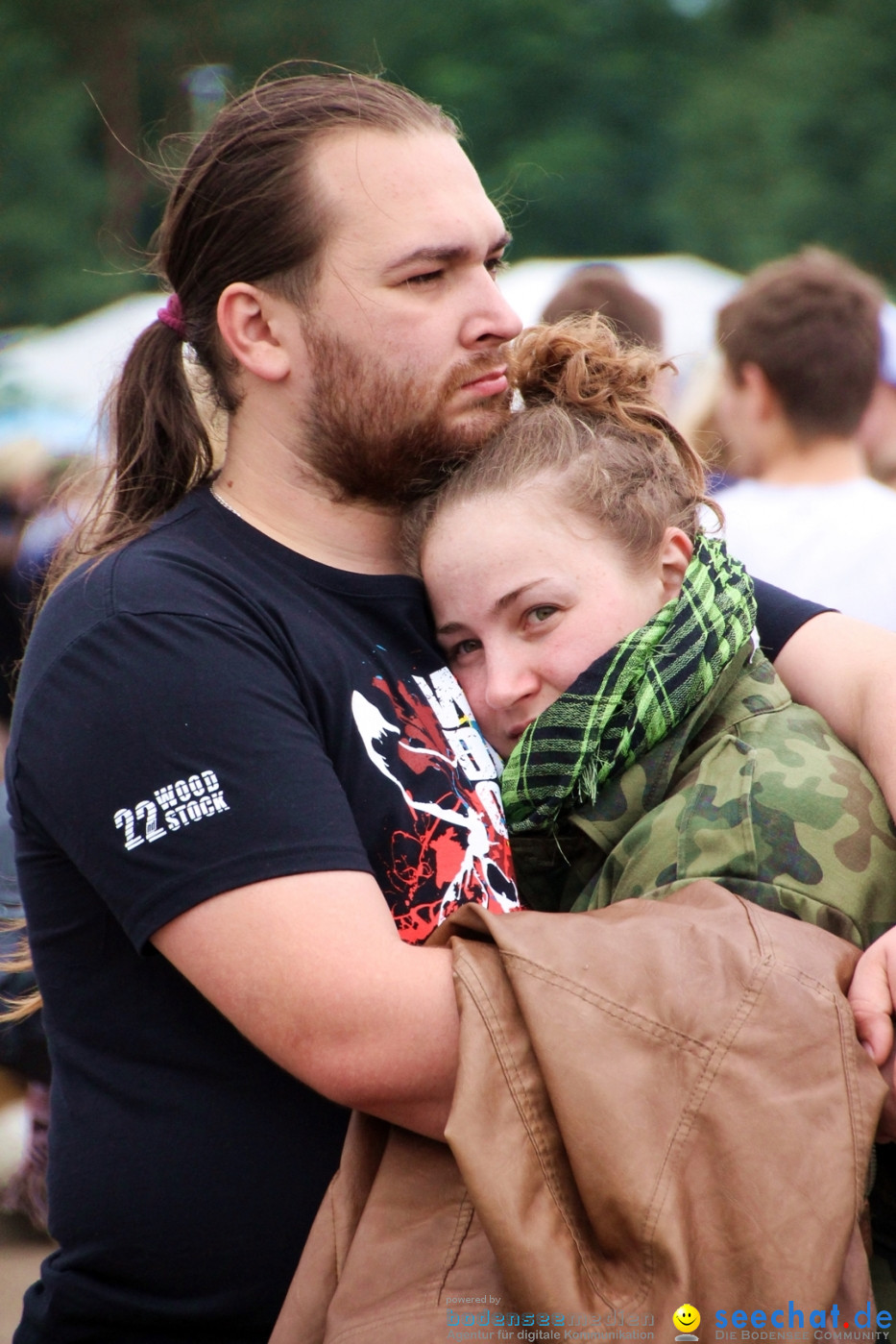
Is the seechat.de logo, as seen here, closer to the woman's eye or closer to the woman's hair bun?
the woman's eye

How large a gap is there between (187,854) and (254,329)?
0.91 m

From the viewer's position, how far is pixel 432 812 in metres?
1.90

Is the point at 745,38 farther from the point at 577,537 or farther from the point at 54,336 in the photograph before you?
the point at 577,537

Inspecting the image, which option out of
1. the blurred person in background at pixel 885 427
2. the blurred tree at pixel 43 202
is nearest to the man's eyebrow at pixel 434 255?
the blurred person in background at pixel 885 427

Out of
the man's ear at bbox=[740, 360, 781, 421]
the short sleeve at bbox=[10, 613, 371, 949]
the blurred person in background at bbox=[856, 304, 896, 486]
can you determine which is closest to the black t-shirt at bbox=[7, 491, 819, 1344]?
the short sleeve at bbox=[10, 613, 371, 949]

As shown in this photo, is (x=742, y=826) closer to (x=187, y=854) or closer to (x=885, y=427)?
(x=187, y=854)

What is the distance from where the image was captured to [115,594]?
1759mm

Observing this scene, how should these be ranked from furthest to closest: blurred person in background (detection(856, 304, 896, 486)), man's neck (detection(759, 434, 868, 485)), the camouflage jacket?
blurred person in background (detection(856, 304, 896, 486)) → man's neck (detection(759, 434, 868, 485)) → the camouflage jacket

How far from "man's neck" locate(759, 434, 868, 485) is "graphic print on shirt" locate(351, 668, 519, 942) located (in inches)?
92.1

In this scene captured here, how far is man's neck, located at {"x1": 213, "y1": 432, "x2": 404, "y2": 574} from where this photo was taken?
2.11m

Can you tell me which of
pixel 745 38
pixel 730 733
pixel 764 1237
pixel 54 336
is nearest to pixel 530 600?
pixel 730 733

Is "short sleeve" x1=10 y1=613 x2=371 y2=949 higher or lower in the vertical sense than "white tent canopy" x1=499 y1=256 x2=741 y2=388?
higher

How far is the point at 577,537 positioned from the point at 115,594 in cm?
72

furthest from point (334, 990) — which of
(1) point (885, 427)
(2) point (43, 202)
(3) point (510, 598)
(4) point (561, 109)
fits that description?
(4) point (561, 109)
